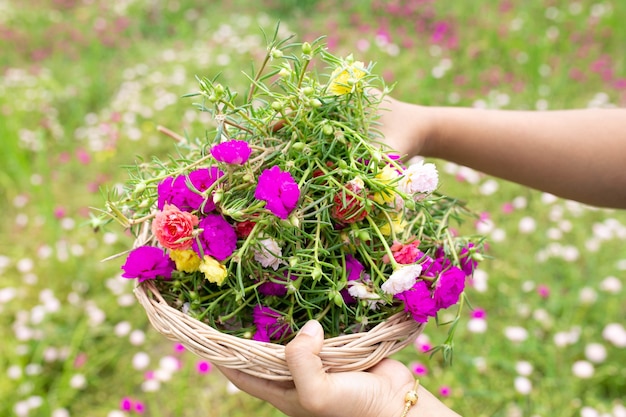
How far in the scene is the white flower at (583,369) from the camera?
1351 mm

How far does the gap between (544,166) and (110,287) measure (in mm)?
1332

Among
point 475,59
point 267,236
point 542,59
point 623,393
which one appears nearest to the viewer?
point 267,236

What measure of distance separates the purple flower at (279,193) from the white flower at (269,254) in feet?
0.22

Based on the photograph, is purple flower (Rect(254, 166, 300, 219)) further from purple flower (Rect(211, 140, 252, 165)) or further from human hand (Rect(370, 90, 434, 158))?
human hand (Rect(370, 90, 434, 158))

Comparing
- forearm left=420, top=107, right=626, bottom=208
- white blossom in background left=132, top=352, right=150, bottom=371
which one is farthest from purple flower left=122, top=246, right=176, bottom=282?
white blossom in background left=132, top=352, right=150, bottom=371

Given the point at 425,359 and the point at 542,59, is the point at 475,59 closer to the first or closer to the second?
the point at 542,59

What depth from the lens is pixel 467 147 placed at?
1129 millimetres

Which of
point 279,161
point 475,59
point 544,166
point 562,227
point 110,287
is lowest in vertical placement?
point 110,287

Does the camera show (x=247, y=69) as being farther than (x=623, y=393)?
Yes

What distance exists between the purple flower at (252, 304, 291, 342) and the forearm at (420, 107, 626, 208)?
1.79ft

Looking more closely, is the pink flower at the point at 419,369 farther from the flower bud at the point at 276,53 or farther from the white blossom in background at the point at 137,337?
the white blossom in background at the point at 137,337

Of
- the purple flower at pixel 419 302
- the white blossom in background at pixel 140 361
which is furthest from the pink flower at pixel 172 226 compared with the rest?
the white blossom in background at pixel 140 361

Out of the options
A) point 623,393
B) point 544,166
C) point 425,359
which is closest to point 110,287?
point 425,359

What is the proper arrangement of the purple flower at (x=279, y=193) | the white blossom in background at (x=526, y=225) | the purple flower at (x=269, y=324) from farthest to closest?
the white blossom in background at (x=526, y=225) → the purple flower at (x=269, y=324) → the purple flower at (x=279, y=193)
